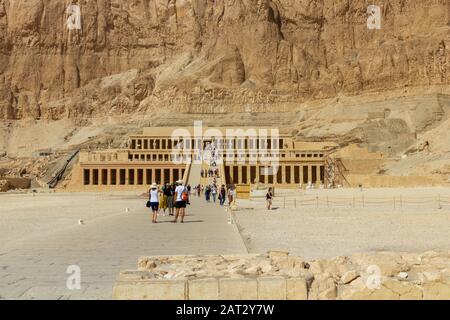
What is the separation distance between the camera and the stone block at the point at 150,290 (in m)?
7.16

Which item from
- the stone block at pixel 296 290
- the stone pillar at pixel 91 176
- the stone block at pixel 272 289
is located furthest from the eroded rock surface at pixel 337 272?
the stone pillar at pixel 91 176

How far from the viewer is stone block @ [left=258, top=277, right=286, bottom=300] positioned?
23.9 feet

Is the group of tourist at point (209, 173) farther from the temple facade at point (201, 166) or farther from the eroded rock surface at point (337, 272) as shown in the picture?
the eroded rock surface at point (337, 272)

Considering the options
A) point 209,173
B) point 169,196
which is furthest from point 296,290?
point 209,173

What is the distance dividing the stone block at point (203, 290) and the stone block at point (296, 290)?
3.00ft

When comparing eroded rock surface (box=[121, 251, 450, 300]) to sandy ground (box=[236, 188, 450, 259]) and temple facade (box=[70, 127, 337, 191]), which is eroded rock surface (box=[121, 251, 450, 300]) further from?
temple facade (box=[70, 127, 337, 191])

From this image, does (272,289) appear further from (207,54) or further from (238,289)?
(207,54)

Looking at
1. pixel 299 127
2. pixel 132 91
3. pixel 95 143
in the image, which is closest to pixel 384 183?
pixel 299 127

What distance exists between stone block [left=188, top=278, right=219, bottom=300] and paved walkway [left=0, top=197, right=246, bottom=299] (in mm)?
1518

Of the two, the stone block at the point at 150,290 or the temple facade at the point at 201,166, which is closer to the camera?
the stone block at the point at 150,290

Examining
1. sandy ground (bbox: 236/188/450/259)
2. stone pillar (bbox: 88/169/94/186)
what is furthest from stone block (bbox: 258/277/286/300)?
stone pillar (bbox: 88/169/94/186)

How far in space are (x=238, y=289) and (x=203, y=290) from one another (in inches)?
17.5

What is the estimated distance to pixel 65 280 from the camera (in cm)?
941
